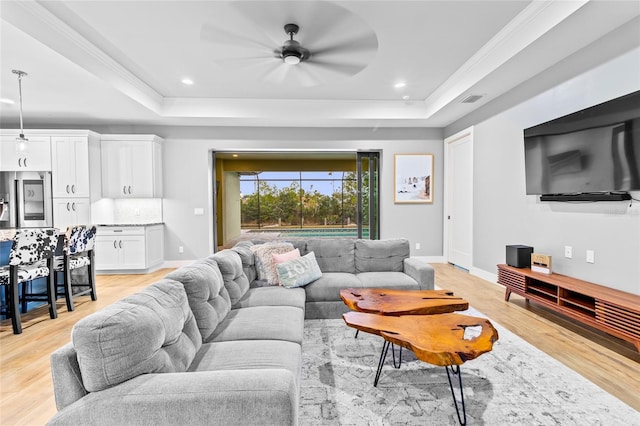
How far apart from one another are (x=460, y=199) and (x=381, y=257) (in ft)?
9.36

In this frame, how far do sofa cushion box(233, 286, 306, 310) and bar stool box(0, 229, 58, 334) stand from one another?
222 cm

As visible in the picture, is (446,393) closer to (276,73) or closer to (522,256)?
(522,256)

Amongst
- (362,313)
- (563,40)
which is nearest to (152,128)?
(362,313)

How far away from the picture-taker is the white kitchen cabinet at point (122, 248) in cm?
519

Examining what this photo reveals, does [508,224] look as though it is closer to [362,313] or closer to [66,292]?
[362,313]

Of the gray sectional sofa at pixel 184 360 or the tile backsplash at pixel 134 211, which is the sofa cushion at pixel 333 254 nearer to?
the gray sectional sofa at pixel 184 360

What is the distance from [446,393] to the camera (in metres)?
1.92

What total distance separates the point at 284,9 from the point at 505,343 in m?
3.45

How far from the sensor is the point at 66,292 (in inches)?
140

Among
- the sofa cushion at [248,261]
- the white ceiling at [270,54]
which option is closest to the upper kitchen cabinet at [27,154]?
the white ceiling at [270,54]

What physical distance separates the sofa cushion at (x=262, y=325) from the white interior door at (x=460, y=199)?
4.04 metres

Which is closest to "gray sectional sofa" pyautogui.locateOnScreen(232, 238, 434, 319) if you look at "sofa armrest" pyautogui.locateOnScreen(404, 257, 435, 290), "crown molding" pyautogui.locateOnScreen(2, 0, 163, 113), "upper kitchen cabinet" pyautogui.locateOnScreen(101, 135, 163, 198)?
"sofa armrest" pyautogui.locateOnScreen(404, 257, 435, 290)

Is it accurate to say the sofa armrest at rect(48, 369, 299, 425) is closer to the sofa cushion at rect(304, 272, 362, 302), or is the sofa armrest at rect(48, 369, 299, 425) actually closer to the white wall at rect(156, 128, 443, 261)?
the sofa cushion at rect(304, 272, 362, 302)

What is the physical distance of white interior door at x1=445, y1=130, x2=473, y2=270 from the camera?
525 cm
